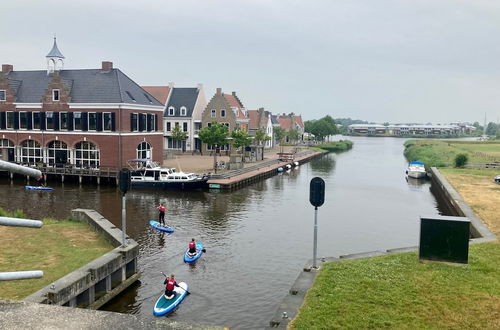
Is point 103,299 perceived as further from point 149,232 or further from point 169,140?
point 169,140

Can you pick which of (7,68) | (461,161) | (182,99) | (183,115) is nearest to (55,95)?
(7,68)

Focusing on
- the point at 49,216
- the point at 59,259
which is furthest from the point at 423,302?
the point at 49,216

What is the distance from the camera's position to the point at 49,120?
6016 cm

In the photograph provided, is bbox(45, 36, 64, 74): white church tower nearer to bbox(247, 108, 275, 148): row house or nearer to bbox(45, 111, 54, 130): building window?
bbox(45, 111, 54, 130): building window

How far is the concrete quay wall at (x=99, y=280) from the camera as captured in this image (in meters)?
16.9

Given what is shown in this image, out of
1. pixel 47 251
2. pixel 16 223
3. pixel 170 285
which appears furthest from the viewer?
pixel 47 251

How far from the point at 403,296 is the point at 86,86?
2090 inches

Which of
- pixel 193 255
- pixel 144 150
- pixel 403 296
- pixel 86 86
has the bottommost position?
pixel 193 255

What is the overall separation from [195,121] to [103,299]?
244 ft

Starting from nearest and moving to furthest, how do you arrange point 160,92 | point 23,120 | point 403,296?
1. point 403,296
2. point 23,120
3. point 160,92

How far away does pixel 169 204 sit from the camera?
1775 inches

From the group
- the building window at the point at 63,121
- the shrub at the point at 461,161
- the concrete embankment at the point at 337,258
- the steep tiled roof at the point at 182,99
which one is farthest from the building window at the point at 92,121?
the shrub at the point at 461,161

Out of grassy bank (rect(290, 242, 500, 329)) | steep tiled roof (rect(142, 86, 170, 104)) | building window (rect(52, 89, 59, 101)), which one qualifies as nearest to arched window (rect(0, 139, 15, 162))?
building window (rect(52, 89, 59, 101))

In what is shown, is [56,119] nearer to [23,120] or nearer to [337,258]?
[23,120]
